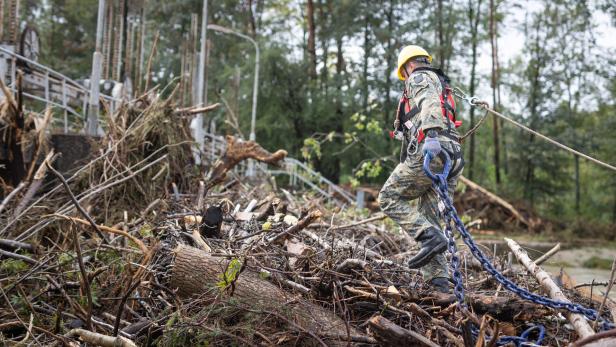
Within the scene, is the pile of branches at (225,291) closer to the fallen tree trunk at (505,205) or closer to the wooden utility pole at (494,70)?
the fallen tree trunk at (505,205)

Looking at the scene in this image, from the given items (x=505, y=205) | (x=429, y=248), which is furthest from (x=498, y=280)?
(x=505, y=205)

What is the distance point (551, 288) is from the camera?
4.12m

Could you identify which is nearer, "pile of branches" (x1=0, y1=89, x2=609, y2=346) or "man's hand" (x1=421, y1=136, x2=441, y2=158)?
"pile of branches" (x1=0, y1=89, x2=609, y2=346)

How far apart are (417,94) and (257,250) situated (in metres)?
1.90

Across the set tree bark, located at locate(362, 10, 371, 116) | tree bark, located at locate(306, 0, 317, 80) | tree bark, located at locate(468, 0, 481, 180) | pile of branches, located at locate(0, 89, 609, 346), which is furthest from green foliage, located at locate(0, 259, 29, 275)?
tree bark, located at locate(468, 0, 481, 180)

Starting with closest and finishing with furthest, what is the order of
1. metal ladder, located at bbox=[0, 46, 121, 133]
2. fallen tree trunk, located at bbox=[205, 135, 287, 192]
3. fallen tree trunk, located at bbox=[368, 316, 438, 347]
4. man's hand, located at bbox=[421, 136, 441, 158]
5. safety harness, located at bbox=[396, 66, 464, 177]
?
1. fallen tree trunk, located at bbox=[368, 316, 438, 347]
2. man's hand, located at bbox=[421, 136, 441, 158]
3. safety harness, located at bbox=[396, 66, 464, 177]
4. fallen tree trunk, located at bbox=[205, 135, 287, 192]
5. metal ladder, located at bbox=[0, 46, 121, 133]

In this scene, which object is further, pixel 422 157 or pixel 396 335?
pixel 422 157

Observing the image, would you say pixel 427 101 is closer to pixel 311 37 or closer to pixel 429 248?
pixel 429 248

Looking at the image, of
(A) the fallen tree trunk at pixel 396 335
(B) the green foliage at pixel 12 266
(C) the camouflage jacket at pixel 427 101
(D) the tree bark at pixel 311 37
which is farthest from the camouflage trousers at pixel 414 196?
(D) the tree bark at pixel 311 37

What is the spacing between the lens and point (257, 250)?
4562 millimetres

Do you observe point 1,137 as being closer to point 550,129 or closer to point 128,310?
point 128,310

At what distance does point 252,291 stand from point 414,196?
1816 millimetres

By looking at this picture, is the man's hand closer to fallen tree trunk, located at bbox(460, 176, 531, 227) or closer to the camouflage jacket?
the camouflage jacket

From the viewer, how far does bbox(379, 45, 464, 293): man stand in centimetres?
455
